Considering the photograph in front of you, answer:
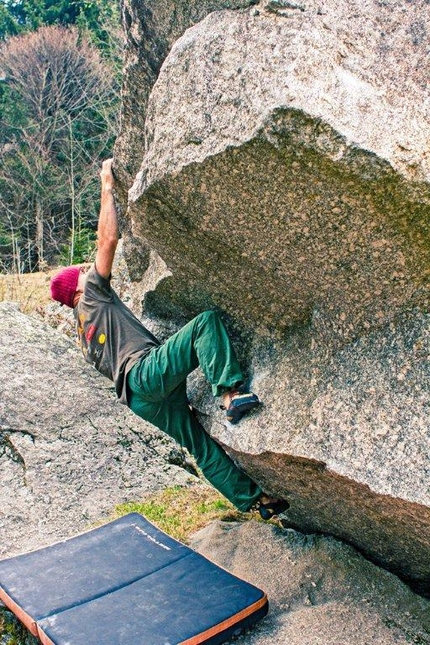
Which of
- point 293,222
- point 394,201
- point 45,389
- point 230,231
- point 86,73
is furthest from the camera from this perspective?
point 86,73

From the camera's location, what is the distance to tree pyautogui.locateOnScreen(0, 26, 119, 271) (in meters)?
17.1

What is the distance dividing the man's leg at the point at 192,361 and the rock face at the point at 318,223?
0.20 meters

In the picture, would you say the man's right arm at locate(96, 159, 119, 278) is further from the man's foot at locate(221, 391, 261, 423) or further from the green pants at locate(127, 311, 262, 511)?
the man's foot at locate(221, 391, 261, 423)

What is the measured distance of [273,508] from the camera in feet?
14.9

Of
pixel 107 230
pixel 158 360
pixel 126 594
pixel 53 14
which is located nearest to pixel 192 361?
pixel 158 360

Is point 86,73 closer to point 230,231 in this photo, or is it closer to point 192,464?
point 192,464

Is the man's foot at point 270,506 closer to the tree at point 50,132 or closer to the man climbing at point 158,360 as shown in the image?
the man climbing at point 158,360

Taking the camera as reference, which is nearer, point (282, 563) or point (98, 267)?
point (282, 563)

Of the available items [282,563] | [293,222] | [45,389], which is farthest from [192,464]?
[293,222]

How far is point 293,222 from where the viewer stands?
3359 millimetres

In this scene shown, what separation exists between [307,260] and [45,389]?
3.20m

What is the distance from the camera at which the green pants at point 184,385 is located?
402 centimetres

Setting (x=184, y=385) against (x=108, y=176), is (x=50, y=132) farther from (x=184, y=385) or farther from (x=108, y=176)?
(x=184, y=385)

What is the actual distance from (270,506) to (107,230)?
6.87 feet
